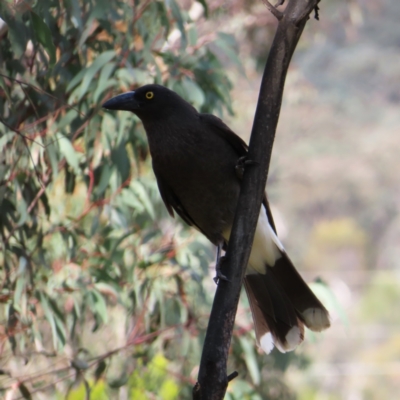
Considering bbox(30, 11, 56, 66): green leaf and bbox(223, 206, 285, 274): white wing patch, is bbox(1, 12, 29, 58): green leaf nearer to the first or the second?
bbox(30, 11, 56, 66): green leaf

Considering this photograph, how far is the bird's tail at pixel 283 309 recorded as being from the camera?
2715 mm

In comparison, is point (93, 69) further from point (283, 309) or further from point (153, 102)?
point (283, 309)

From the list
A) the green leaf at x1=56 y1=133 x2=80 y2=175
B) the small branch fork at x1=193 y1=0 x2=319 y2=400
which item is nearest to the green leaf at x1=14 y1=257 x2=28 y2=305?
the green leaf at x1=56 y1=133 x2=80 y2=175

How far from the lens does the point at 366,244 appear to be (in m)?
25.4

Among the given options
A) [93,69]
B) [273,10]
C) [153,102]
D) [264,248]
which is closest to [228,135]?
[153,102]

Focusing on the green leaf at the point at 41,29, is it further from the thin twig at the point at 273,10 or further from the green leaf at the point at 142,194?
the green leaf at the point at 142,194

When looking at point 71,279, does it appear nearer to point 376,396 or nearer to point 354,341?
point 376,396

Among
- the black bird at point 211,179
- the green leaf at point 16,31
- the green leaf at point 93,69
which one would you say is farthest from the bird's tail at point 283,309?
the green leaf at point 16,31

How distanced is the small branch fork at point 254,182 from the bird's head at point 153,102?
847 millimetres

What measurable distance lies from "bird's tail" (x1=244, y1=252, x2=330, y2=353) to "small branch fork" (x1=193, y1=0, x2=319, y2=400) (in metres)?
0.78

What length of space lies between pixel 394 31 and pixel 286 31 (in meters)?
28.5

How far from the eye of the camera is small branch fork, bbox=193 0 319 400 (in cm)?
193

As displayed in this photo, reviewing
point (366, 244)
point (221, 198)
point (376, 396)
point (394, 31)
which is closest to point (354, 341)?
point (376, 396)

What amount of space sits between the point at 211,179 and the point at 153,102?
1.20 ft
